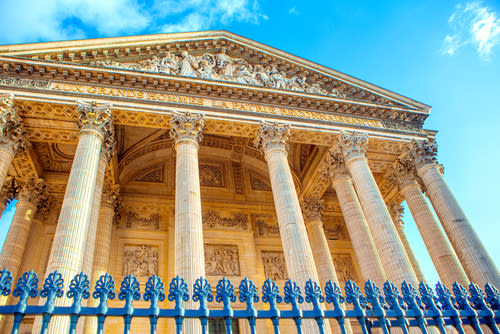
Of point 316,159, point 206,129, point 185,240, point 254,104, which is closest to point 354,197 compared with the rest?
point 316,159

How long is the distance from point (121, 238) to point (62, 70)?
6901mm

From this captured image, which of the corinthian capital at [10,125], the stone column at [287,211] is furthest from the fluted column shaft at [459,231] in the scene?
the corinthian capital at [10,125]

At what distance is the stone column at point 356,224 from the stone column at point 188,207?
526cm

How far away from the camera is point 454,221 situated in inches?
468

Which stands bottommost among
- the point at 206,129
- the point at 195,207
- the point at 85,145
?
the point at 195,207

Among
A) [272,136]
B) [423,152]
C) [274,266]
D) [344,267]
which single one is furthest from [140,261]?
[423,152]

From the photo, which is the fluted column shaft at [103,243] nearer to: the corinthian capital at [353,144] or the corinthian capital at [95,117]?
the corinthian capital at [95,117]

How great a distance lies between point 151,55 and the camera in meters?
13.5

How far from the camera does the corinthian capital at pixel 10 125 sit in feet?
33.5

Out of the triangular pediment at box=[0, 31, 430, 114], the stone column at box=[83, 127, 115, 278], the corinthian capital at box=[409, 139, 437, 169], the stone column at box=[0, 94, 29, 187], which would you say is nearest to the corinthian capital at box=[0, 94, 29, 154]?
the stone column at box=[0, 94, 29, 187]

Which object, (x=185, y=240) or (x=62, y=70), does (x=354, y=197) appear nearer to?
(x=185, y=240)

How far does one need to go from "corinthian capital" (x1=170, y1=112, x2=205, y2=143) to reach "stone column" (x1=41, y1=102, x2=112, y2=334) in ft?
6.67

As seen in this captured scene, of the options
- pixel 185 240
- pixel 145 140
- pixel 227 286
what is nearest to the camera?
pixel 227 286

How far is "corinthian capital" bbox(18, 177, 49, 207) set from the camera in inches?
528
